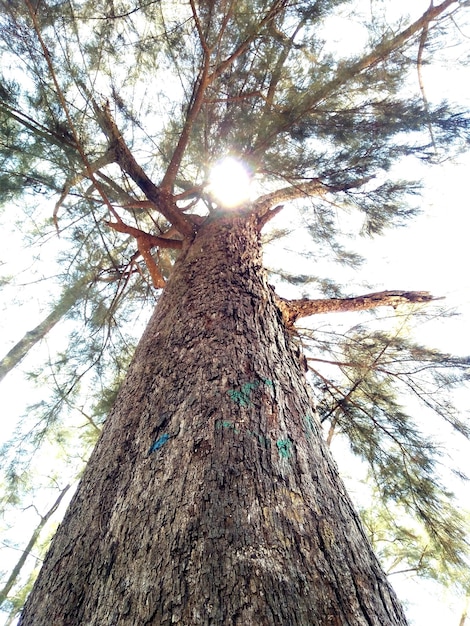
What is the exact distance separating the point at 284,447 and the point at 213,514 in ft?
0.68

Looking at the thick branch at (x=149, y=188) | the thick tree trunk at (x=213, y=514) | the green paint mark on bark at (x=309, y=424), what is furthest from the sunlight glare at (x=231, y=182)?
the green paint mark on bark at (x=309, y=424)

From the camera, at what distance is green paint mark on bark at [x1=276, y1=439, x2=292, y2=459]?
27.7 inches

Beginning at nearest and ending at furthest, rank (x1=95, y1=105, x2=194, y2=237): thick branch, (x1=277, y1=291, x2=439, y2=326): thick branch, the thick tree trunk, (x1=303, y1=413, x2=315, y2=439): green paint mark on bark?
the thick tree trunk, (x1=303, y1=413, x2=315, y2=439): green paint mark on bark, (x1=277, y1=291, x2=439, y2=326): thick branch, (x1=95, y1=105, x2=194, y2=237): thick branch

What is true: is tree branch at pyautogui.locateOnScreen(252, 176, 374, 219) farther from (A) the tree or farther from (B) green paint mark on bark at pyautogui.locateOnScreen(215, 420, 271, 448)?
(B) green paint mark on bark at pyautogui.locateOnScreen(215, 420, 271, 448)

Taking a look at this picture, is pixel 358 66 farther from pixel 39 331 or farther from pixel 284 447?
pixel 39 331

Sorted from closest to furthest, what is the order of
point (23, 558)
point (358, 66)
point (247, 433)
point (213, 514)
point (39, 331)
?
point (213, 514), point (247, 433), point (358, 66), point (39, 331), point (23, 558)

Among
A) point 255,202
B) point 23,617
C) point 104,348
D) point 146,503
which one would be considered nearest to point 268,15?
point 255,202

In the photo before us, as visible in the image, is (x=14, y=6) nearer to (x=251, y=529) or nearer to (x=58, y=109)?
(x=58, y=109)

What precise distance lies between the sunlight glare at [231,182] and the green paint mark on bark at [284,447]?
1889 mm

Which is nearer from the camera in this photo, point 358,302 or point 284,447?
point 284,447

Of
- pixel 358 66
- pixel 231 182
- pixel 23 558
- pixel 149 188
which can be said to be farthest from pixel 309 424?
pixel 23 558

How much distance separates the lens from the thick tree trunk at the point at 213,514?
19.0 inches

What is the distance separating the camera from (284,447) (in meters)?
0.72

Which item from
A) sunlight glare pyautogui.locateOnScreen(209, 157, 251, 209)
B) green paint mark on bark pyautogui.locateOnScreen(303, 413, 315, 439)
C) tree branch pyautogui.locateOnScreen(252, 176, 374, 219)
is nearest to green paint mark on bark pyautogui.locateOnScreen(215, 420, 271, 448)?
green paint mark on bark pyautogui.locateOnScreen(303, 413, 315, 439)
